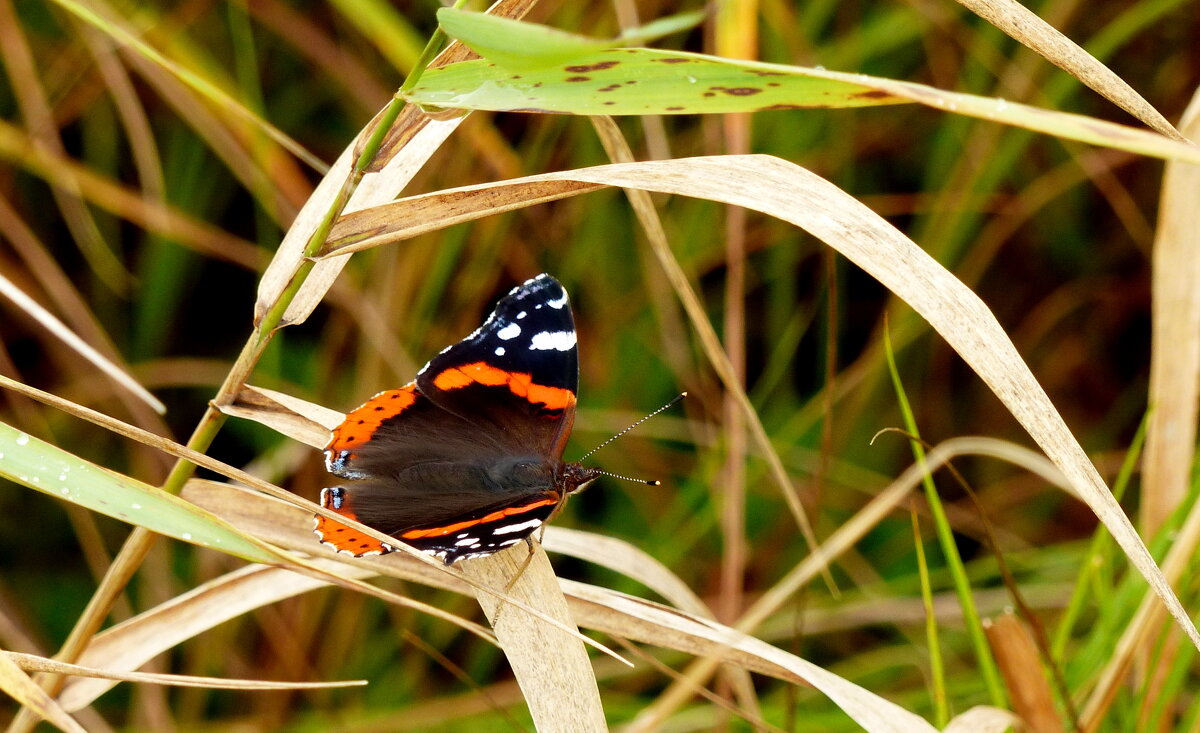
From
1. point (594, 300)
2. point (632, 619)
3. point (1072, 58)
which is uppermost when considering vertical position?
point (594, 300)

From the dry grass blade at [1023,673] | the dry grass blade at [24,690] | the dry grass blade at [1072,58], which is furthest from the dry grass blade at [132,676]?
the dry grass blade at [1072,58]

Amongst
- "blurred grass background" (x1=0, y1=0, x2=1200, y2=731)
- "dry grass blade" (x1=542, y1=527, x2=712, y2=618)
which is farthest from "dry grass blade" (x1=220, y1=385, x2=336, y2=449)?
"blurred grass background" (x1=0, y1=0, x2=1200, y2=731)

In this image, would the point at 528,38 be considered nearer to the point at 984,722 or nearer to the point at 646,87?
the point at 646,87

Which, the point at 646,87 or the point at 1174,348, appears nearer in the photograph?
the point at 646,87

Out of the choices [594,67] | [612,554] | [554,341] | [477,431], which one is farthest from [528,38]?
[477,431]

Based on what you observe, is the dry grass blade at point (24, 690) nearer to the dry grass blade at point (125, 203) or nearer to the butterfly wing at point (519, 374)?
the butterfly wing at point (519, 374)

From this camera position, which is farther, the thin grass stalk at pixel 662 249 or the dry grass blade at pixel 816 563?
the dry grass blade at pixel 816 563
